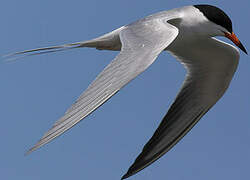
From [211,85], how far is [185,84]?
0.37 metres

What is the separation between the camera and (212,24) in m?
6.48

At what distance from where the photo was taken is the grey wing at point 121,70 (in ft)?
13.1

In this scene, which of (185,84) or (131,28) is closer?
(131,28)

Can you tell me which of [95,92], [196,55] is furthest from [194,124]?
[95,92]

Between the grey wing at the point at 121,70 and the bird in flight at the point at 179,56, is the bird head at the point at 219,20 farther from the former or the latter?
the grey wing at the point at 121,70

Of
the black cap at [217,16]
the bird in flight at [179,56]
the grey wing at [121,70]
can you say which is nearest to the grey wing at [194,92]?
the bird in flight at [179,56]

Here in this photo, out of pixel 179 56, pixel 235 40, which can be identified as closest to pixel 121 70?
pixel 235 40

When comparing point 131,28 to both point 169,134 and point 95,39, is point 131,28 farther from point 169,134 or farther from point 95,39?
point 169,134

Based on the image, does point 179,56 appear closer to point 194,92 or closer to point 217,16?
point 194,92

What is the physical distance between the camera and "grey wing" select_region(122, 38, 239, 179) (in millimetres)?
6766

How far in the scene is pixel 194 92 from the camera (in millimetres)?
7238

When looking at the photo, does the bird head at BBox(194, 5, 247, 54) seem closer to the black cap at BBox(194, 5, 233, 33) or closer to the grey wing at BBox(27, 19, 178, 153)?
the black cap at BBox(194, 5, 233, 33)

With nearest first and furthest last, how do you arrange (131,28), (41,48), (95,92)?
(95,92) → (131,28) → (41,48)

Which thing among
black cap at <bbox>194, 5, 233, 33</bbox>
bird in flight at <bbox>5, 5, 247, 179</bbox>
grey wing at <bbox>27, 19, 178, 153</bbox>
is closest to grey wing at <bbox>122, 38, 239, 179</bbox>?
bird in flight at <bbox>5, 5, 247, 179</bbox>
